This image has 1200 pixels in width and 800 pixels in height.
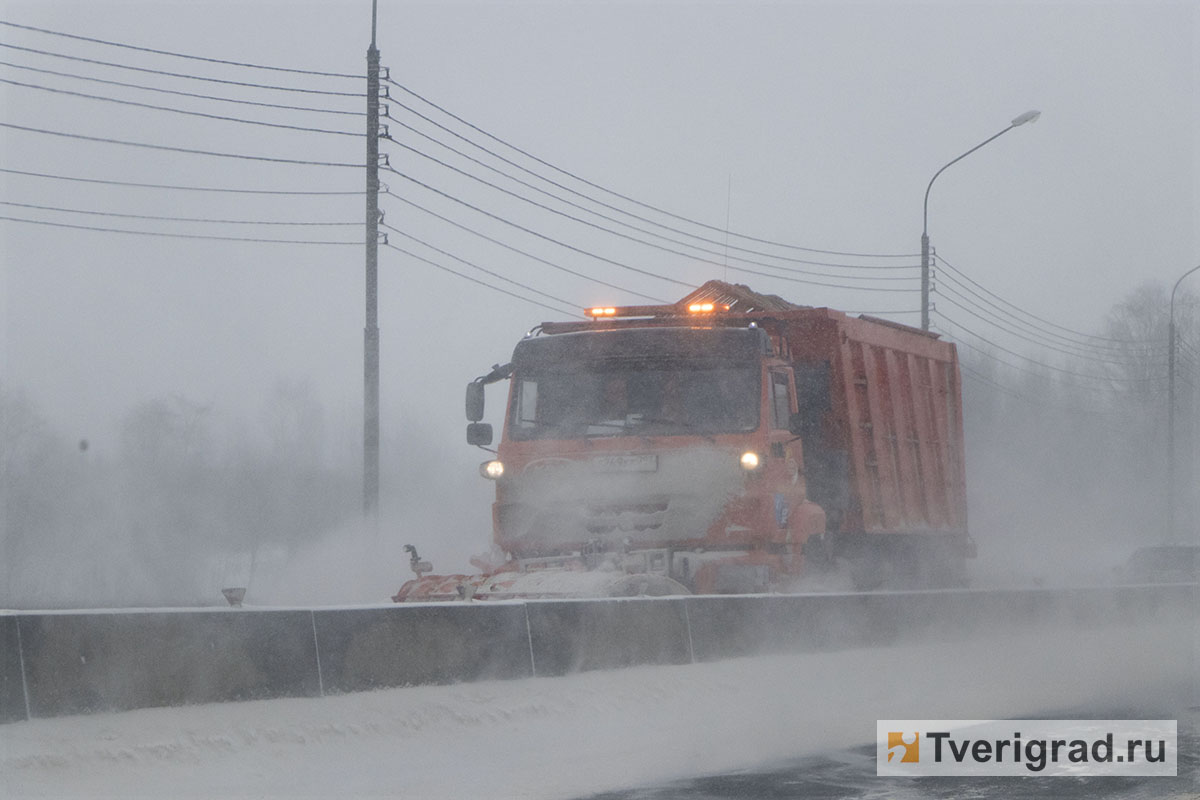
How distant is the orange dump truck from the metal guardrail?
1.06 m

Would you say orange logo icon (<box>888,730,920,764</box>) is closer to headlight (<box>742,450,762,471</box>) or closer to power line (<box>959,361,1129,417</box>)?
headlight (<box>742,450,762,471</box>)

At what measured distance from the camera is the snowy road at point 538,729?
508 cm

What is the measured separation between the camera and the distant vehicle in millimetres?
25516

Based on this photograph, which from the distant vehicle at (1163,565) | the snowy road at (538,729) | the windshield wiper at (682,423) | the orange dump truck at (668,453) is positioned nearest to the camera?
the snowy road at (538,729)

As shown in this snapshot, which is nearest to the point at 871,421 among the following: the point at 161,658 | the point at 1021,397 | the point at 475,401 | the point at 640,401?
the point at 640,401

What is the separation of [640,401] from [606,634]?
13.3 feet

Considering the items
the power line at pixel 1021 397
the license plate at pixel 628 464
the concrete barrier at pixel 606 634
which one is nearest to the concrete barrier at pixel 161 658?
the concrete barrier at pixel 606 634

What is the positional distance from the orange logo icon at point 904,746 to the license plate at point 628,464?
3.21 metres

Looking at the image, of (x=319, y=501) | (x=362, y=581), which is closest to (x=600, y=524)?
(x=362, y=581)

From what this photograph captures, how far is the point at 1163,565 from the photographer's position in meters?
26.0

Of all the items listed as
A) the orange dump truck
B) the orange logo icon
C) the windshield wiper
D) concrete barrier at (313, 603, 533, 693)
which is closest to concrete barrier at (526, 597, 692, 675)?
concrete barrier at (313, 603, 533, 693)

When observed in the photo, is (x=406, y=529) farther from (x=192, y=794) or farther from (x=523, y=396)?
(x=192, y=794)

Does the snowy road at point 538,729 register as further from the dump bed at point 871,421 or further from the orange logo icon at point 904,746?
the dump bed at point 871,421

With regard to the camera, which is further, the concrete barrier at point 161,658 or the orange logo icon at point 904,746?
the orange logo icon at point 904,746
